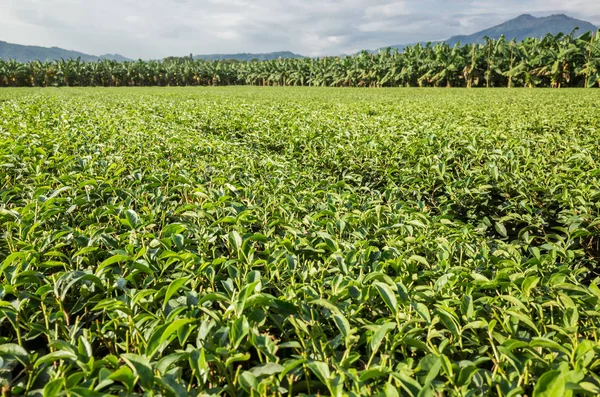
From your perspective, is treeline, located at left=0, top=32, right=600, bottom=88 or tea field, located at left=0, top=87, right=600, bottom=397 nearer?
tea field, located at left=0, top=87, right=600, bottom=397

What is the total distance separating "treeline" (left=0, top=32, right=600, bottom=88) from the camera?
29203mm

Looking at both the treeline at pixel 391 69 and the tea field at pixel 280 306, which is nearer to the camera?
the tea field at pixel 280 306

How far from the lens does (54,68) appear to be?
44.1 meters

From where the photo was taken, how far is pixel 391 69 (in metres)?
37.6

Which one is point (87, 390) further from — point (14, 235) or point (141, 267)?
point (14, 235)

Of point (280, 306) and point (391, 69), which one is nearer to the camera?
point (280, 306)

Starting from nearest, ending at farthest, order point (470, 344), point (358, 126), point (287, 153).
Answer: point (470, 344)
point (287, 153)
point (358, 126)

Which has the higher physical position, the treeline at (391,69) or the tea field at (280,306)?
the treeline at (391,69)

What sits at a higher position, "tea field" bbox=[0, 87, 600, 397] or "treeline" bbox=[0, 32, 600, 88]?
"treeline" bbox=[0, 32, 600, 88]

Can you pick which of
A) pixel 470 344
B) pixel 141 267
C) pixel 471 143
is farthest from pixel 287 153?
pixel 470 344

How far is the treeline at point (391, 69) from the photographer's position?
95.8 feet

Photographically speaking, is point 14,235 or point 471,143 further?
point 471,143

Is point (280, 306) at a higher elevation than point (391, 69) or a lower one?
lower

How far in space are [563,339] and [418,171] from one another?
2.63 metres
